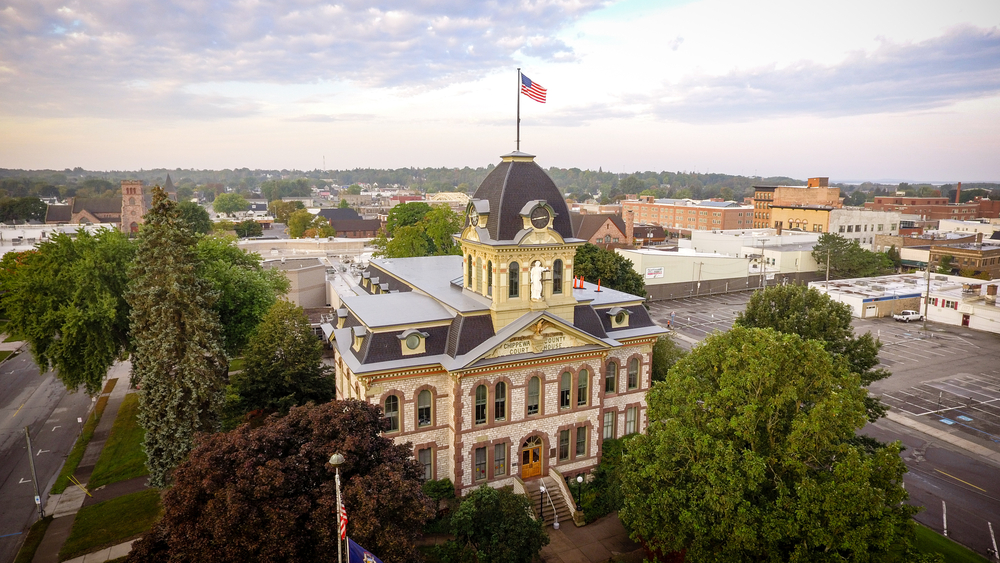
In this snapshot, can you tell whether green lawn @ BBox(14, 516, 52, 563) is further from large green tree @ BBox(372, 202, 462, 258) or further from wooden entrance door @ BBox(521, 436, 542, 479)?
large green tree @ BBox(372, 202, 462, 258)

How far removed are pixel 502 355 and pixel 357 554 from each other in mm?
15242

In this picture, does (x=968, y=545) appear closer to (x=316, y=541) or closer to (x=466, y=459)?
(x=466, y=459)

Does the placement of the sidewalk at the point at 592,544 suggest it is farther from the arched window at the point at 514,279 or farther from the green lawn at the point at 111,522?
the green lawn at the point at 111,522

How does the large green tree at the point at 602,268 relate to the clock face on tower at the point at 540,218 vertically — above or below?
below

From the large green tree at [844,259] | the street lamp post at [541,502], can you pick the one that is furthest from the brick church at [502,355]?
the large green tree at [844,259]

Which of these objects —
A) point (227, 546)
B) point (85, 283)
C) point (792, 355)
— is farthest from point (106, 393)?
point (792, 355)

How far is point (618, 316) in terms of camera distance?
124 ft

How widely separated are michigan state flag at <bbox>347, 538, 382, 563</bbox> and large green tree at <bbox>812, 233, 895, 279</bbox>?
3950 inches

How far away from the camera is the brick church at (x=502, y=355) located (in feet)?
106

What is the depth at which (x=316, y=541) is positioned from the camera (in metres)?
20.7

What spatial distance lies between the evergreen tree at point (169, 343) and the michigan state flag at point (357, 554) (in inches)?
764

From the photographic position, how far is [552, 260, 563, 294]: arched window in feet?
114

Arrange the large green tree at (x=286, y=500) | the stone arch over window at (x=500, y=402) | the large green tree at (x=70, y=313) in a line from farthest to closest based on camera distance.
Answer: the large green tree at (x=70, y=313), the stone arch over window at (x=500, y=402), the large green tree at (x=286, y=500)

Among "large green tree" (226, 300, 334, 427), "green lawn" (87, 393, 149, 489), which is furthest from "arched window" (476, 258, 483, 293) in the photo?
"green lawn" (87, 393, 149, 489)
